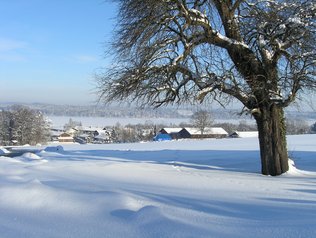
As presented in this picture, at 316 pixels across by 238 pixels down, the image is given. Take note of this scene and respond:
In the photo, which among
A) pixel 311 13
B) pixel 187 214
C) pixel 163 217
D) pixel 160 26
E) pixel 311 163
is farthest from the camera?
pixel 311 163

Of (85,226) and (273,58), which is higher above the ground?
(273,58)

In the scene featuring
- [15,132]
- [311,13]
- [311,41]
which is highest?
[311,13]

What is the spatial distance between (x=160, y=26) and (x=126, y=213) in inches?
315

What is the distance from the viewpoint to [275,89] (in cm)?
1254

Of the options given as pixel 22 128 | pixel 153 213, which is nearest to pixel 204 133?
pixel 22 128

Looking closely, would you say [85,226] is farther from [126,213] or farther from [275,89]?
[275,89]

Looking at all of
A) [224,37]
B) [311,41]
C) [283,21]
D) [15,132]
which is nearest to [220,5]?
[224,37]

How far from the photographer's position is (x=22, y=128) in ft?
264

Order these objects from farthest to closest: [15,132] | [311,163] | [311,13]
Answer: [15,132], [311,163], [311,13]

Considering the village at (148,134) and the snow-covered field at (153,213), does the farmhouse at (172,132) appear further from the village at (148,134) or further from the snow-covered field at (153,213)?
the snow-covered field at (153,213)

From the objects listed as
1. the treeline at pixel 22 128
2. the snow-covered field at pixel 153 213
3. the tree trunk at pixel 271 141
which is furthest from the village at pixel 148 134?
the snow-covered field at pixel 153 213

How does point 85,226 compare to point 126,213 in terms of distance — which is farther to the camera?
point 126,213

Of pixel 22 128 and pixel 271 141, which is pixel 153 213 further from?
pixel 22 128

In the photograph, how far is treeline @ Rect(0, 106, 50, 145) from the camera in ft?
262
